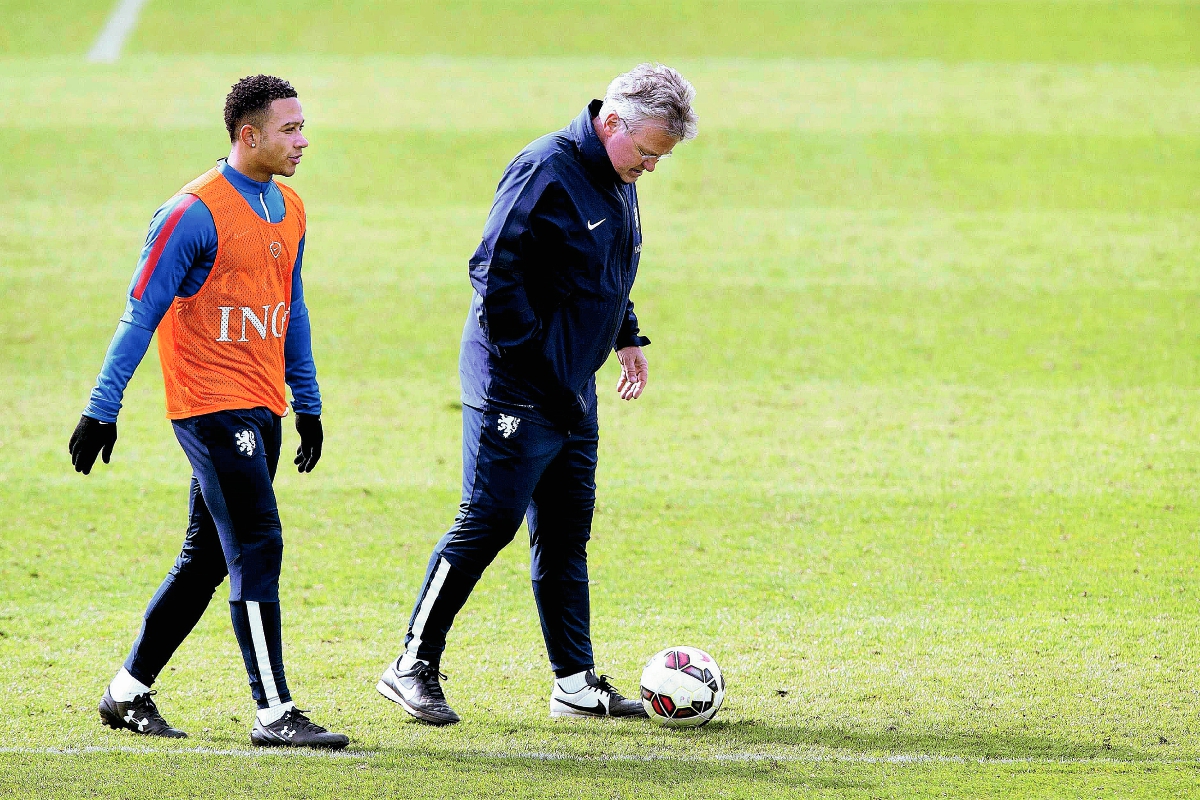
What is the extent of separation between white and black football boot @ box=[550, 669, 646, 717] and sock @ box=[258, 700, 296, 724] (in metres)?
0.99

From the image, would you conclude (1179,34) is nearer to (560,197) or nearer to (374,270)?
(374,270)

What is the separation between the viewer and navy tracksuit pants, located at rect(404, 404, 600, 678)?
184 inches

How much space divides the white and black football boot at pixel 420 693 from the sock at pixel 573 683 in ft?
1.37

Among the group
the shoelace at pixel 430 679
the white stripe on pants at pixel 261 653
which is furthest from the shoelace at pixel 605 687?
the white stripe on pants at pixel 261 653

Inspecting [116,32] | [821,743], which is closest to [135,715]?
[821,743]

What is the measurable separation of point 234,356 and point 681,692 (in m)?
1.95

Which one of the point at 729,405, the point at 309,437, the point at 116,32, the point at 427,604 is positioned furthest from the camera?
the point at 116,32

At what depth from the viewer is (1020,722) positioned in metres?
4.79

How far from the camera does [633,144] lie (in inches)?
179

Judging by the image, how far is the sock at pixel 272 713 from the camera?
4.47 m

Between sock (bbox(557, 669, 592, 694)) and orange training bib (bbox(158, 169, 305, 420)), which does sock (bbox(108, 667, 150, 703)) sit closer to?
orange training bib (bbox(158, 169, 305, 420))

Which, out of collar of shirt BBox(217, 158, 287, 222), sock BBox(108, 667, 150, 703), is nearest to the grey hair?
collar of shirt BBox(217, 158, 287, 222)

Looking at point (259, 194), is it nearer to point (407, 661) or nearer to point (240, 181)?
point (240, 181)

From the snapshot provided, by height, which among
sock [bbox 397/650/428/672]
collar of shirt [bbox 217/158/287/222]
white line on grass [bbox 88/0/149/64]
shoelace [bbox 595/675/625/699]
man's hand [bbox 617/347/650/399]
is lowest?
shoelace [bbox 595/675/625/699]
